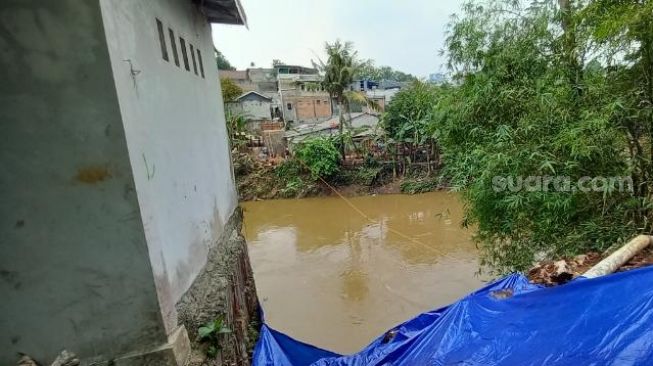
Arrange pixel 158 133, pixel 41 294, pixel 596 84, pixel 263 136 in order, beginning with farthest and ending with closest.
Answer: pixel 263 136 < pixel 596 84 < pixel 158 133 < pixel 41 294

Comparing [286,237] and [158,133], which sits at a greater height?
[158,133]

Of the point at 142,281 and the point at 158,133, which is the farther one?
the point at 158,133

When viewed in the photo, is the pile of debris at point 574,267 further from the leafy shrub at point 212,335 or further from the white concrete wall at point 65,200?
the white concrete wall at point 65,200

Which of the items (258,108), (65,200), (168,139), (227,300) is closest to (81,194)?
(65,200)

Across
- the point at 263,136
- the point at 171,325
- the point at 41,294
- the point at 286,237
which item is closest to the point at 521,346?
the point at 171,325

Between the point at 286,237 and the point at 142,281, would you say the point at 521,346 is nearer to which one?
the point at 142,281

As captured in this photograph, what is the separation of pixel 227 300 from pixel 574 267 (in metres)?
2.68

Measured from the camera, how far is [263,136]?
1559 cm

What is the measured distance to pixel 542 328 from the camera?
2.00 m

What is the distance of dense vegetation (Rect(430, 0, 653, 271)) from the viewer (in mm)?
2865

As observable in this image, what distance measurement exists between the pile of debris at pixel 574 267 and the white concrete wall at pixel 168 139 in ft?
A: 8.13

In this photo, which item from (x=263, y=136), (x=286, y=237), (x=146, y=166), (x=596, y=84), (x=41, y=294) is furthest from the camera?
(x=263, y=136)

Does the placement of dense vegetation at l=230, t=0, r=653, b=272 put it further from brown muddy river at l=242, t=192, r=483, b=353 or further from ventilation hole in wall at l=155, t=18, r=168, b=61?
ventilation hole in wall at l=155, t=18, r=168, b=61

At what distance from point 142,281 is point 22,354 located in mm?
647
